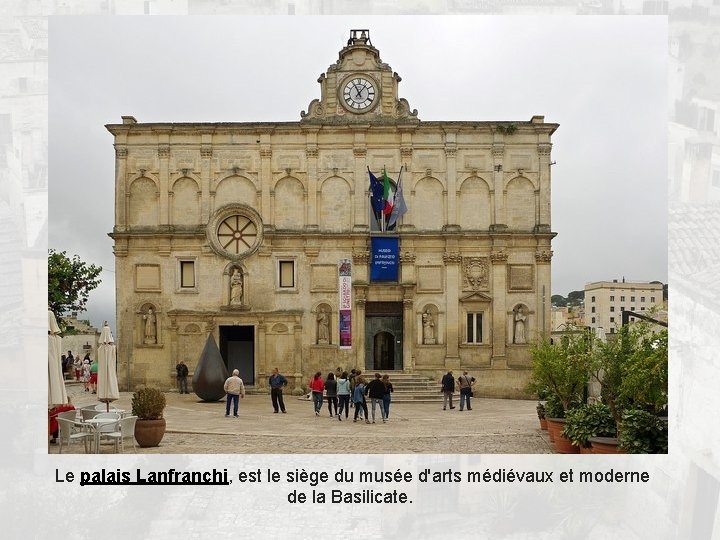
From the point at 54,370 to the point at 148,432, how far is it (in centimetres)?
238

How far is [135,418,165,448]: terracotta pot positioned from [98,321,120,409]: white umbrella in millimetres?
1145

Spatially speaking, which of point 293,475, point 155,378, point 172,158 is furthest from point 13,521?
point 172,158

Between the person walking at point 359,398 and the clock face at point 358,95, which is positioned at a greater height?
the clock face at point 358,95

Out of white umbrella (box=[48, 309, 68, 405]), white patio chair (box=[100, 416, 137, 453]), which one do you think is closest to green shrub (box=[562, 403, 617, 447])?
white patio chair (box=[100, 416, 137, 453])

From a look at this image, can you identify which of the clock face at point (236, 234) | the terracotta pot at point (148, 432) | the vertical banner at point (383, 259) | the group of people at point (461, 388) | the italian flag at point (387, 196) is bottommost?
the group of people at point (461, 388)

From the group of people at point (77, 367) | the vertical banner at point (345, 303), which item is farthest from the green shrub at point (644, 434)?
the group of people at point (77, 367)

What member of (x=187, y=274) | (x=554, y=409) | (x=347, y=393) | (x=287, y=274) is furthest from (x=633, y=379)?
(x=187, y=274)

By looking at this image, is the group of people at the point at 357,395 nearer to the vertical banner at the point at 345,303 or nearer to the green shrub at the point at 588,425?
the vertical banner at the point at 345,303

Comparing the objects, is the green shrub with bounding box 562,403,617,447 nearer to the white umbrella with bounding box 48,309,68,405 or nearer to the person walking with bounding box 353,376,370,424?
the person walking with bounding box 353,376,370,424

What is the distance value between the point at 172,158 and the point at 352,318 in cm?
993

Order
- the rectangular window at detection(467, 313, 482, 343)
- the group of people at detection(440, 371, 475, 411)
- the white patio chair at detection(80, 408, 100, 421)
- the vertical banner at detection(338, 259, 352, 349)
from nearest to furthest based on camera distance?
1. the white patio chair at detection(80, 408, 100, 421)
2. the group of people at detection(440, 371, 475, 411)
3. the vertical banner at detection(338, 259, 352, 349)
4. the rectangular window at detection(467, 313, 482, 343)

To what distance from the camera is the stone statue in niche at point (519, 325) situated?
113 ft

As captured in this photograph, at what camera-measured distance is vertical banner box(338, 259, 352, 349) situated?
3397 cm

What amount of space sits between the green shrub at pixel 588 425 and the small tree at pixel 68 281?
2191cm
